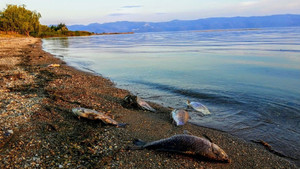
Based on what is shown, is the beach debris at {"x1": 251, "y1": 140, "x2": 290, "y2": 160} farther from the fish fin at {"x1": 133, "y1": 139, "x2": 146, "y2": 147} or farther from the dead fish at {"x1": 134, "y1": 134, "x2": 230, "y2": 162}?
the fish fin at {"x1": 133, "y1": 139, "x2": 146, "y2": 147}

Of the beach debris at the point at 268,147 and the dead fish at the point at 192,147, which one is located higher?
the dead fish at the point at 192,147

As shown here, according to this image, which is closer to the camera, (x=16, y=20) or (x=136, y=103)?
(x=136, y=103)

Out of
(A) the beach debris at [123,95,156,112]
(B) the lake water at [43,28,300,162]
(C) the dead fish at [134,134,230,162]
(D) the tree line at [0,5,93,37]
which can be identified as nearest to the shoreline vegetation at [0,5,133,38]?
(D) the tree line at [0,5,93,37]

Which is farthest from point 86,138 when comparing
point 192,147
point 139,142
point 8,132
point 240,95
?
point 240,95

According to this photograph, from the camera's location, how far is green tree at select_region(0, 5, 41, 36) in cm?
8462

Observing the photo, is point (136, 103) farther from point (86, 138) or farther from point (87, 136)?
point (86, 138)

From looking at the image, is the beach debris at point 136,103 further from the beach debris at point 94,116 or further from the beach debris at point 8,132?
the beach debris at point 8,132

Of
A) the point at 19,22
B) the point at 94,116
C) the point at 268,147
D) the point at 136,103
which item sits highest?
the point at 19,22

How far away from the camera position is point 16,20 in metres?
84.6

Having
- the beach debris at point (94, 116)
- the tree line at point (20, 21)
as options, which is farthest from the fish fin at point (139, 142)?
the tree line at point (20, 21)

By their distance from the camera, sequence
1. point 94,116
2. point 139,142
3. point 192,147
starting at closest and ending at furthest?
point 192,147 < point 139,142 < point 94,116

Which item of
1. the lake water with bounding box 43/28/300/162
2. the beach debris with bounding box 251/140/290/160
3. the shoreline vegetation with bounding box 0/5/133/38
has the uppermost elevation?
the shoreline vegetation with bounding box 0/5/133/38

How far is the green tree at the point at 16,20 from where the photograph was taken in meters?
84.6

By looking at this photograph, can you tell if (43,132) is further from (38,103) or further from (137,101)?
(137,101)
